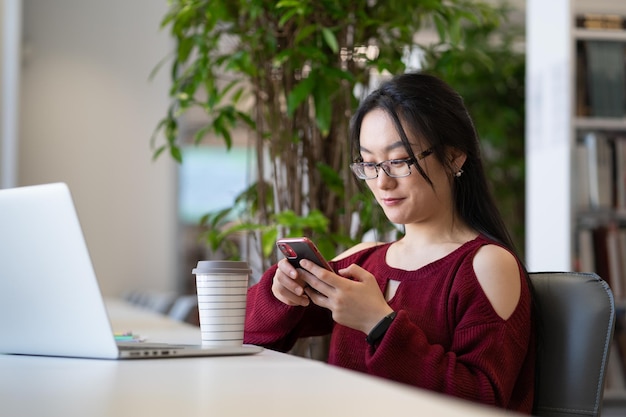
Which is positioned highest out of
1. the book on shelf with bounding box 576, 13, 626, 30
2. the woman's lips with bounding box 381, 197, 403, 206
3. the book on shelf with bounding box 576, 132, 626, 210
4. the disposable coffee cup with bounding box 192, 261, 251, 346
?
the book on shelf with bounding box 576, 13, 626, 30

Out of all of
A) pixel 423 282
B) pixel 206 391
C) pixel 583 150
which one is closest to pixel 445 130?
pixel 423 282

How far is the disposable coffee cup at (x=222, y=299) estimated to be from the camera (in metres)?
1.55

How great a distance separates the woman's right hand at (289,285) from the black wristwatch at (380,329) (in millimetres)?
153

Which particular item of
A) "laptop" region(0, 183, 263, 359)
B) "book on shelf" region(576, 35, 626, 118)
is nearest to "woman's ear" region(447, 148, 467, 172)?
"laptop" region(0, 183, 263, 359)

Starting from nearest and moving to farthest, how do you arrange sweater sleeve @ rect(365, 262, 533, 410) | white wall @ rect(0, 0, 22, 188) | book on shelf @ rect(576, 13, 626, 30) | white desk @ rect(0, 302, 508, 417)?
white desk @ rect(0, 302, 508, 417), sweater sleeve @ rect(365, 262, 533, 410), book on shelf @ rect(576, 13, 626, 30), white wall @ rect(0, 0, 22, 188)

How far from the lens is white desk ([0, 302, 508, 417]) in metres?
0.91

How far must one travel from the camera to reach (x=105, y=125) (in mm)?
6883

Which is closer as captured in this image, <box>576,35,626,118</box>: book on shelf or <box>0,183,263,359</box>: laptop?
<box>0,183,263,359</box>: laptop

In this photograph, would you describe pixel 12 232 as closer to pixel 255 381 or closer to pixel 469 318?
pixel 255 381

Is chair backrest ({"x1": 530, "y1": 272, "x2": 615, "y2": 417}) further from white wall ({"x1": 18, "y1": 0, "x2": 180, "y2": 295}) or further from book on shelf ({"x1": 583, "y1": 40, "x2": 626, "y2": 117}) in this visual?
white wall ({"x1": 18, "y1": 0, "x2": 180, "y2": 295})

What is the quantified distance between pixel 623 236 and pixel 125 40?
4.03 metres

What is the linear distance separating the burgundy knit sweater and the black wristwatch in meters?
0.02

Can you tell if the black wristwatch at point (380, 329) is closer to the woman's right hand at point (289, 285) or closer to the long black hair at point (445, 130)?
the woman's right hand at point (289, 285)

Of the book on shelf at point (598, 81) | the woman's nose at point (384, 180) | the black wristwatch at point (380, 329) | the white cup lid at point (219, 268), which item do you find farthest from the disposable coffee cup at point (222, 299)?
the book on shelf at point (598, 81)
